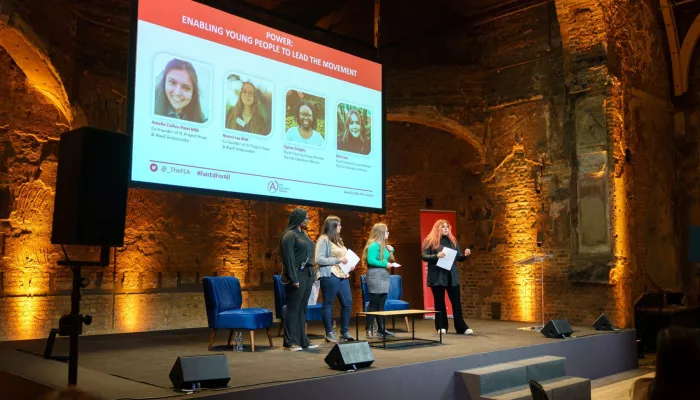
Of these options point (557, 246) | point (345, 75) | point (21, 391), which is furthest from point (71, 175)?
point (557, 246)

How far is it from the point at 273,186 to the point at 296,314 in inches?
64.4

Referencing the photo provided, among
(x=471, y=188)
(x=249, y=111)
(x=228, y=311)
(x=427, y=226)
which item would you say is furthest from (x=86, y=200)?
(x=471, y=188)

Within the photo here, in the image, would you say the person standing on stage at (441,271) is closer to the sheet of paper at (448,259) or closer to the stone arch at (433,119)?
the sheet of paper at (448,259)

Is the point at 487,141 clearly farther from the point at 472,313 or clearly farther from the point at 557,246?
the point at 472,313

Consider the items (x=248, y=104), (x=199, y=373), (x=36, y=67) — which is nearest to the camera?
(x=199, y=373)

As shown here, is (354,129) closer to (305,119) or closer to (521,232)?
(305,119)

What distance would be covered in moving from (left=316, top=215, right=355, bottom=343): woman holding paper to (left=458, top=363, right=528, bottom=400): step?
137 cm

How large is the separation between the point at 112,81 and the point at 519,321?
6.94 meters

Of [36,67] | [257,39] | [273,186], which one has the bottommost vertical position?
[273,186]

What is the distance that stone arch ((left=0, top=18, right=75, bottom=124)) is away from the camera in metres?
6.77

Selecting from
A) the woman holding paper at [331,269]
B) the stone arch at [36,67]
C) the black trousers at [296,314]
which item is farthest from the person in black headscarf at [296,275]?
the stone arch at [36,67]

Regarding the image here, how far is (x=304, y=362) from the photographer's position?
500 centimetres

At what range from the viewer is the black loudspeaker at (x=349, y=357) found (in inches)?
177

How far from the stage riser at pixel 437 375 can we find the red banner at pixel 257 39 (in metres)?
3.55
